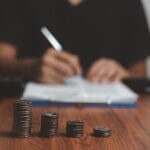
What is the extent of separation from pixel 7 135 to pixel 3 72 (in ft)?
3.75

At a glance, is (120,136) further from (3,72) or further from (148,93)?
(3,72)

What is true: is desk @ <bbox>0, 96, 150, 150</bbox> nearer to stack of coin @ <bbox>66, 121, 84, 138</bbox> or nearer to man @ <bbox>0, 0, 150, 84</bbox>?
stack of coin @ <bbox>66, 121, 84, 138</bbox>

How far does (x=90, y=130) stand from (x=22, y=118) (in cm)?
16

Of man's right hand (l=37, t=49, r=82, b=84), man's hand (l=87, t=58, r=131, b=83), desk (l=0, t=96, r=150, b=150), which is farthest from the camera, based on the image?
man's hand (l=87, t=58, r=131, b=83)

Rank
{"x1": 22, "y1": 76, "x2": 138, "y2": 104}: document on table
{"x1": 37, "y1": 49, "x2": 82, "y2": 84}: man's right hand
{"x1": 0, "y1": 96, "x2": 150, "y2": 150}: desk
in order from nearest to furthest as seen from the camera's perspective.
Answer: {"x1": 0, "y1": 96, "x2": 150, "y2": 150}: desk → {"x1": 22, "y1": 76, "x2": 138, "y2": 104}: document on table → {"x1": 37, "y1": 49, "x2": 82, "y2": 84}: man's right hand

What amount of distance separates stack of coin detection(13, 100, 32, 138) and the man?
124 centimetres

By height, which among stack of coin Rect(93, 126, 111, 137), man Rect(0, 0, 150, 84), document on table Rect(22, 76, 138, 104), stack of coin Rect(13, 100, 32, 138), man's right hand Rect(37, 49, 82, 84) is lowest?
stack of coin Rect(93, 126, 111, 137)

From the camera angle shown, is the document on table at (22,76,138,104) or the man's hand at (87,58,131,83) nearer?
the document on table at (22,76,138,104)

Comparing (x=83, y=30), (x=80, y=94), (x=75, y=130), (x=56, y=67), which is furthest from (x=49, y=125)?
(x=83, y=30)

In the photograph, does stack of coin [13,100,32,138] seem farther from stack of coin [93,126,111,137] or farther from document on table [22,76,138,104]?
document on table [22,76,138,104]

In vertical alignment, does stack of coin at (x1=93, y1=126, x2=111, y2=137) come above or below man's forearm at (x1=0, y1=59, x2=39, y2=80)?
below

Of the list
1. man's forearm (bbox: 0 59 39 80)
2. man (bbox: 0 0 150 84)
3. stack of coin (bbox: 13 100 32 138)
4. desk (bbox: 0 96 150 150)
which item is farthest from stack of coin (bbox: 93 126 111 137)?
man (bbox: 0 0 150 84)

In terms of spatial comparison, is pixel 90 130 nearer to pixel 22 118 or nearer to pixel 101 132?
pixel 101 132

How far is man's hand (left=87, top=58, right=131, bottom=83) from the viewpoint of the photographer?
168 centimetres
